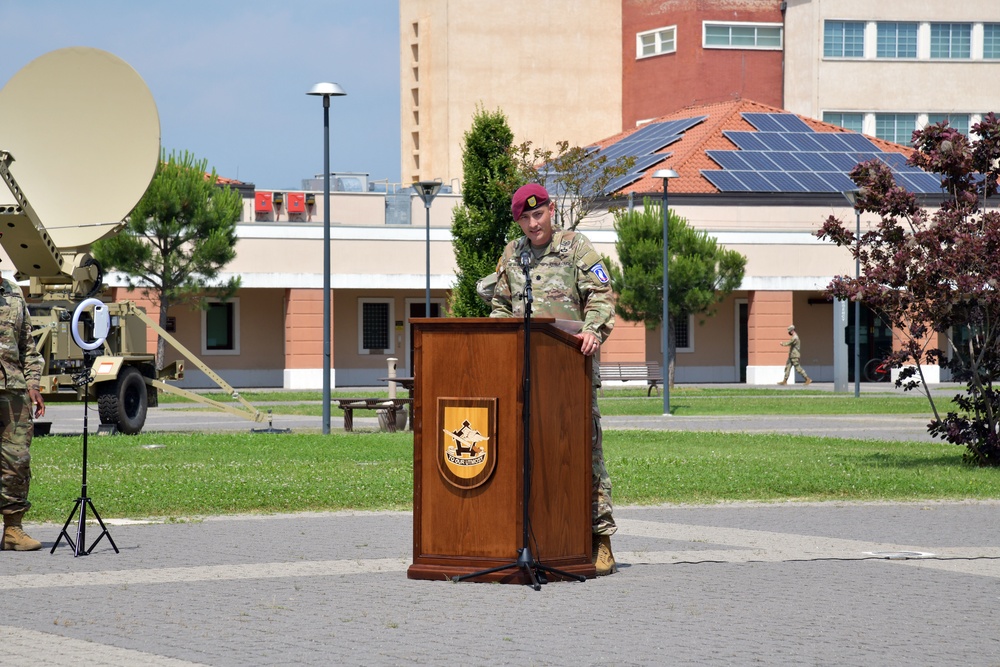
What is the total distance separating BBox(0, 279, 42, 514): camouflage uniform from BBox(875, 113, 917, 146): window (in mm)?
64826

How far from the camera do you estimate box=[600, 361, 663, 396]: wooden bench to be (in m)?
41.6

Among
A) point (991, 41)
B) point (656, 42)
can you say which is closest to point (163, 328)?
point (656, 42)

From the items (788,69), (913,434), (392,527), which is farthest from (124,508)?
(788,69)

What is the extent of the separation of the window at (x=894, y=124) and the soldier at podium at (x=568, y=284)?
214ft

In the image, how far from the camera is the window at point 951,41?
7150 cm

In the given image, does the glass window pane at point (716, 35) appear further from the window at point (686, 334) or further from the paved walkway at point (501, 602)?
the paved walkway at point (501, 602)

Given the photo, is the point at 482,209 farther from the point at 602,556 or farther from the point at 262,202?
the point at 602,556

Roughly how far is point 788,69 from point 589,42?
1013cm

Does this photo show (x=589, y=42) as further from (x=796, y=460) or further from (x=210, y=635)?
(x=210, y=635)

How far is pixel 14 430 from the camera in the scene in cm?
1042

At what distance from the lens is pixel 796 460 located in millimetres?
18109

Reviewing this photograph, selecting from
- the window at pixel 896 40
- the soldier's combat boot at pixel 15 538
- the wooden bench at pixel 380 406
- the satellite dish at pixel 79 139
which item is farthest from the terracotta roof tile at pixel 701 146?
the soldier's combat boot at pixel 15 538

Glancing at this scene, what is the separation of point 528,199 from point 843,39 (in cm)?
6577

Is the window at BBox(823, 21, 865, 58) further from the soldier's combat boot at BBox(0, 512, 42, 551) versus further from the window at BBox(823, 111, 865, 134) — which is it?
the soldier's combat boot at BBox(0, 512, 42, 551)
